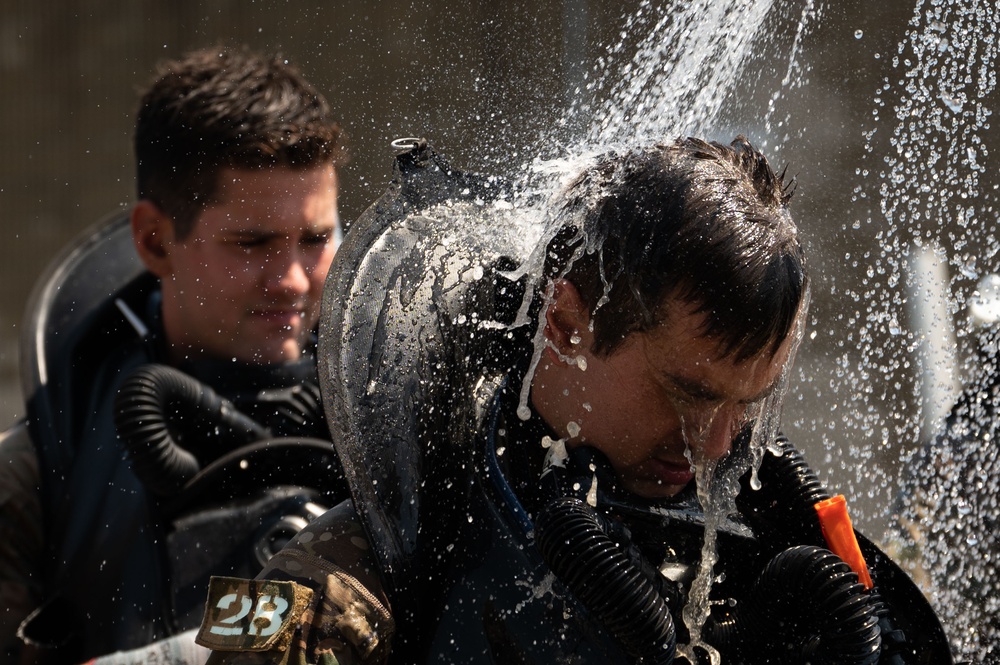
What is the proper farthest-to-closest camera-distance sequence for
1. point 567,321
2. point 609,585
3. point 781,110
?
point 781,110 → point 567,321 → point 609,585

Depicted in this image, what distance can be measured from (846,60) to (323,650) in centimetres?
A: 158

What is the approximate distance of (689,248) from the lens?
152 centimetres

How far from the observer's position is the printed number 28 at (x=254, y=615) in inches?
59.0

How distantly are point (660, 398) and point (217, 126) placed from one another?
154 centimetres

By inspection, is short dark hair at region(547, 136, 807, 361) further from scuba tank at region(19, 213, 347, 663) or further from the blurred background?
scuba tank at region(19, 213, 347, 663)

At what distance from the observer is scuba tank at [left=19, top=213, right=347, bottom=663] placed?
240 cm

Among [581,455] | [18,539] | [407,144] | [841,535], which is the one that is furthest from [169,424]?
[841,535]

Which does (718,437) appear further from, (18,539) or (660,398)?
(18,539)

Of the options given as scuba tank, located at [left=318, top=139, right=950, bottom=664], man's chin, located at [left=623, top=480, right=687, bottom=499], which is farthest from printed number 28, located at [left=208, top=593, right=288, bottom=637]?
man's chin, located at [left=623, top=480, right=687, bottom=499]

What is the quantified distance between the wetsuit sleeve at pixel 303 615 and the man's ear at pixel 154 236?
1.40 meters

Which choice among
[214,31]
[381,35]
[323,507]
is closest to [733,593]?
[323,507]

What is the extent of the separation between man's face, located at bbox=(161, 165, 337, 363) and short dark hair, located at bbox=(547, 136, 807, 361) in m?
0.99

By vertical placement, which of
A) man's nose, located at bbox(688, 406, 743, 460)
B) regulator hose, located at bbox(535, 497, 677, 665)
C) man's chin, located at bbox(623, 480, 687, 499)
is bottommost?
man's chin, located at bbox(623, 480, 687, 499)

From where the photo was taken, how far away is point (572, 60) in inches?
85.4
